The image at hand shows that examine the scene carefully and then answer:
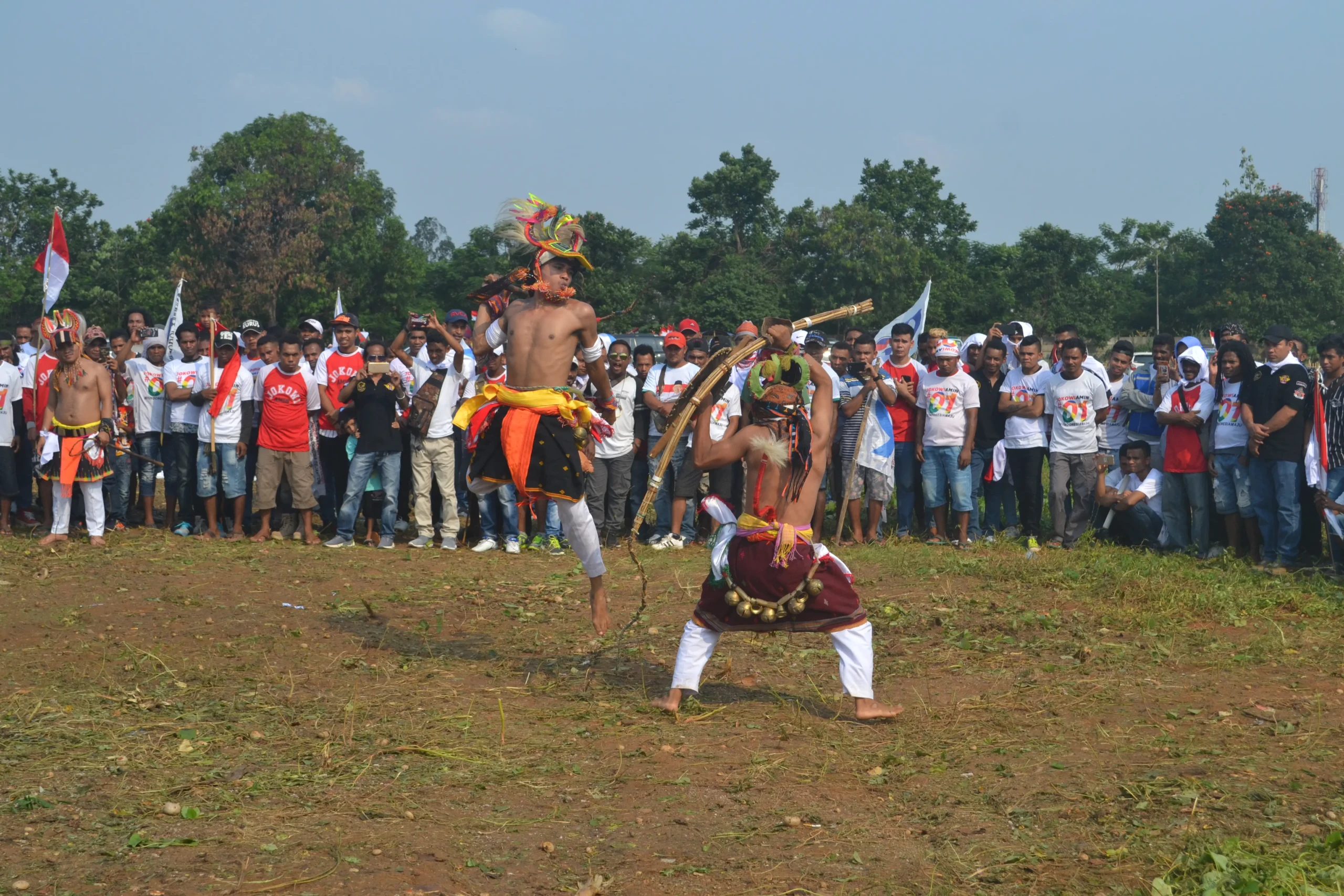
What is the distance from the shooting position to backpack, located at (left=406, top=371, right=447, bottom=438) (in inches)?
497

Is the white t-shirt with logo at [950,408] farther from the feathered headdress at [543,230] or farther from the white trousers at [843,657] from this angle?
the white trousers at [843,657]

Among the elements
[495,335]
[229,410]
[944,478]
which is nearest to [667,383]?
[944,478]

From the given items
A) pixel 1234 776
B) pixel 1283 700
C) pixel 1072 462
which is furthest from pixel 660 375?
pixel 1234 776

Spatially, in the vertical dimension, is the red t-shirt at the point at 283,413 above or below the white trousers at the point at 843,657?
above

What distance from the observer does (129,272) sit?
40.8 meters

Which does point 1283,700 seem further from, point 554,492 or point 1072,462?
point 1072,462

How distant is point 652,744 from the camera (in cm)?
634

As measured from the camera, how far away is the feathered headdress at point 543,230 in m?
8.12

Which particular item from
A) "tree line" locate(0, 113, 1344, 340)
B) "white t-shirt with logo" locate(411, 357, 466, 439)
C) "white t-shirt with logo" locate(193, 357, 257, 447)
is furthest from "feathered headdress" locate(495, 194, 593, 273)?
"tree line" locate(0, 113, 1344, 340)

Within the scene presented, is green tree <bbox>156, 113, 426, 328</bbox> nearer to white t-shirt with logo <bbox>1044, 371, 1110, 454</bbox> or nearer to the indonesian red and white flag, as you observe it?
the indonesian red and white flag

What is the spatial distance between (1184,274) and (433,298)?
28.9 metres

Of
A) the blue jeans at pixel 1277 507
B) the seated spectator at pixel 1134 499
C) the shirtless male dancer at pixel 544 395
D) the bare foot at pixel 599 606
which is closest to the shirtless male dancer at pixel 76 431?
the shirtless male dancer at pixel 544 395

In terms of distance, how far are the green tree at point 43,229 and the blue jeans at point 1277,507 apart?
120 feet

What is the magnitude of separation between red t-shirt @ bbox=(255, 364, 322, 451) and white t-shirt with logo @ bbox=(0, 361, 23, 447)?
9.24 feet
